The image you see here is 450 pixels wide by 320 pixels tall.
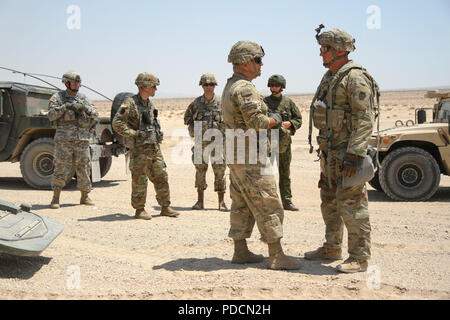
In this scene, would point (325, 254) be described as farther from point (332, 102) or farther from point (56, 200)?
point (56, 200)

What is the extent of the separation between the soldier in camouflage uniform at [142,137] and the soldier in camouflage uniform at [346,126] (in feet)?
8.94

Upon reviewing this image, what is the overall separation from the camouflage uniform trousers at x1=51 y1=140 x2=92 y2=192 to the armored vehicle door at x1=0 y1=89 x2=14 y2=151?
2.44 metres

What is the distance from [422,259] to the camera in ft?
15.4

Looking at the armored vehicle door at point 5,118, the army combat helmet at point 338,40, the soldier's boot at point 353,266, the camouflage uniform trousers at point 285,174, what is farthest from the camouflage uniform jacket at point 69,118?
the soldier's boot at point 353,266

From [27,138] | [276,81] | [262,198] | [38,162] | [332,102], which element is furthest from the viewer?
[27,138]

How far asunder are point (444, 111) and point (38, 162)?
7.64m

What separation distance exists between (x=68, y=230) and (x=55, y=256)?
47.0 inches

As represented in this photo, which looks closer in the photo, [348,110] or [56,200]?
[348,110]

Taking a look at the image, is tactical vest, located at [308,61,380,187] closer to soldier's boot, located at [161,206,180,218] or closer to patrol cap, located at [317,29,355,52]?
patrol cap, located at [317,29,355,52]

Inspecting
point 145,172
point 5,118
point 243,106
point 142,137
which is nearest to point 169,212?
point 145,172

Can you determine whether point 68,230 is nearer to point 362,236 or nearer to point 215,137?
point 215,137

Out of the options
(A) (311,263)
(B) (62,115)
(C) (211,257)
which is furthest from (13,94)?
(A) (311,263)

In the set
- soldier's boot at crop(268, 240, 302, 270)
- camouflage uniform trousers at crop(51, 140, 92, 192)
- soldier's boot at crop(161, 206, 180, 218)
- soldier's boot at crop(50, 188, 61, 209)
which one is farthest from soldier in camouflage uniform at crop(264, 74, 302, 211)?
soldier's boot at crop(50, 188, 61, 209)

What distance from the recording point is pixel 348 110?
423cm
